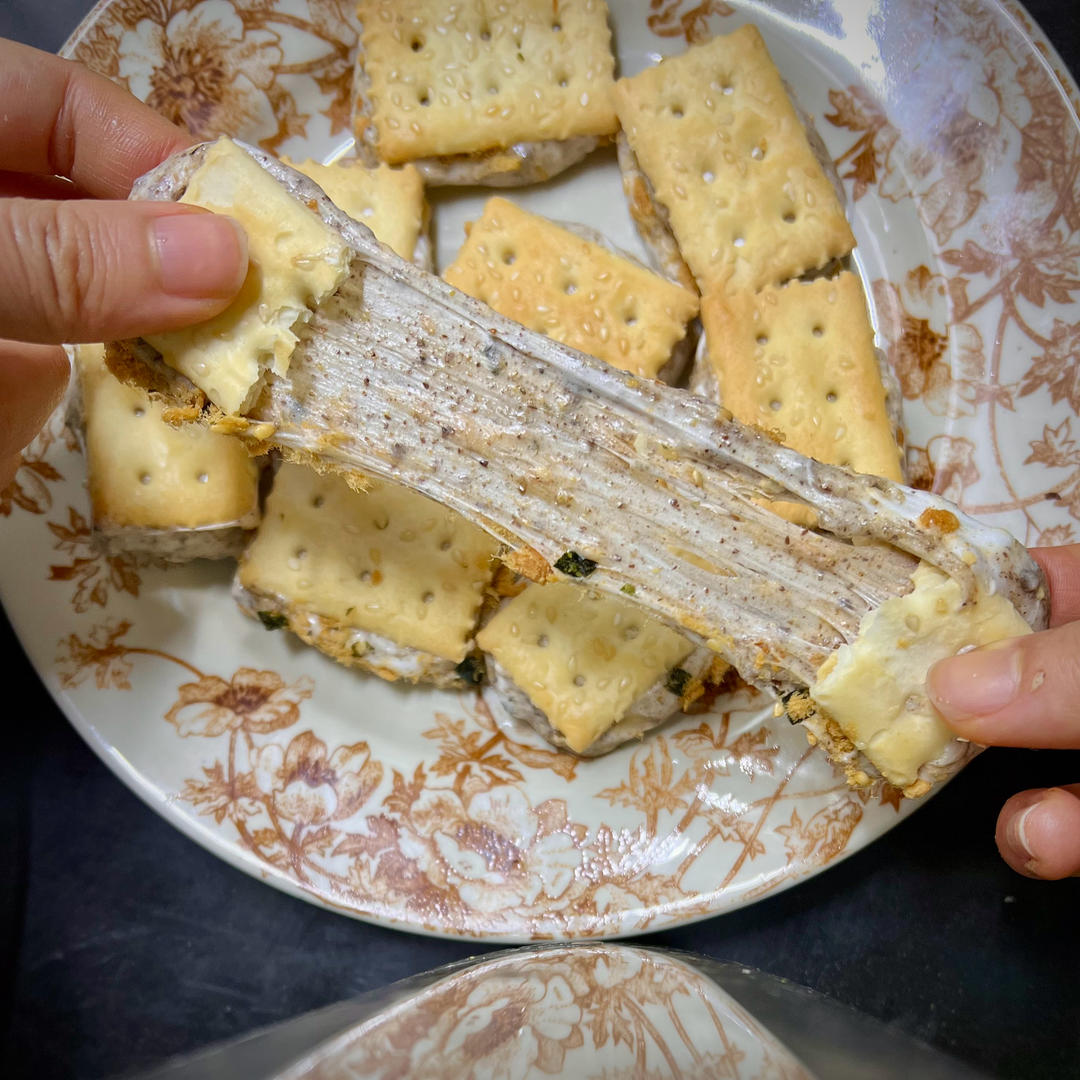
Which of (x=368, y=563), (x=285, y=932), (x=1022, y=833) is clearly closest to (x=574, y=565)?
(x=368, y=563)

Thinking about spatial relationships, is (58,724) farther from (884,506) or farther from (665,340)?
(884,506)

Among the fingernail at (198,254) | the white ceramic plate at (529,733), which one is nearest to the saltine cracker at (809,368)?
the white ceramic plate at (529,733)

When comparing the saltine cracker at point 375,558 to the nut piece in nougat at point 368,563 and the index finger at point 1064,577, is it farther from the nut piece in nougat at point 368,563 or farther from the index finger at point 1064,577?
the index finger at point 1064,577

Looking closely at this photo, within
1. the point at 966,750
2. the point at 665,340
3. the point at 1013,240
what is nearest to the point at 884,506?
the point at 966,750

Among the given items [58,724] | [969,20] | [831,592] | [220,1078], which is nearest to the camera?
[831,592]

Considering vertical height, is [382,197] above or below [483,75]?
below

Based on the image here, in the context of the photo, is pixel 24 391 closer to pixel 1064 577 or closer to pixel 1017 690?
pixel 1017 690
